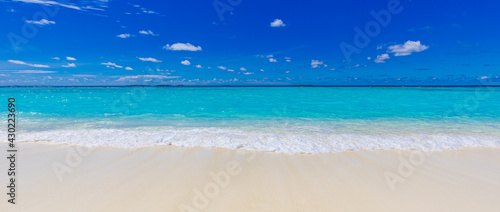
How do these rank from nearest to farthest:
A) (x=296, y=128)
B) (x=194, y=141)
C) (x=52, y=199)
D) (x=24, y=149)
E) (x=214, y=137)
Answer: (x=52, y=199), (x=24, y=149), (x=194, y=141), (x=214, y=137), (x=296, y=128)

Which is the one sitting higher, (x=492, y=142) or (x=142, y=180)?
(x=492, y=142)

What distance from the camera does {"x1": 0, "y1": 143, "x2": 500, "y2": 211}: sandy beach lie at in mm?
3510

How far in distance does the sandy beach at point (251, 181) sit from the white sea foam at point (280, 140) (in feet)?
1.90

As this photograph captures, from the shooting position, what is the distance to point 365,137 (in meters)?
7.86

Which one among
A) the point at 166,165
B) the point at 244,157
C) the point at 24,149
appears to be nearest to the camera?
the point at 166,165

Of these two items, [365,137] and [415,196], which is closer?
[415,196]

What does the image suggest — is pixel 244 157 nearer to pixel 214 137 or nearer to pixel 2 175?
pixel 214 137

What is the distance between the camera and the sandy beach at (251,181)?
3.51 m

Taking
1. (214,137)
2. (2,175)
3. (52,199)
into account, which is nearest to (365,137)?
(214,137)

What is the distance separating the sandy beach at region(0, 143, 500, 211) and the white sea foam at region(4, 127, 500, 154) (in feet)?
1.90

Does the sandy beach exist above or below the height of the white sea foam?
below

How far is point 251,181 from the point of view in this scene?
4.33m

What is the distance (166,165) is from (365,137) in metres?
6.81

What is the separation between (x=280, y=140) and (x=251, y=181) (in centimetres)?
322
